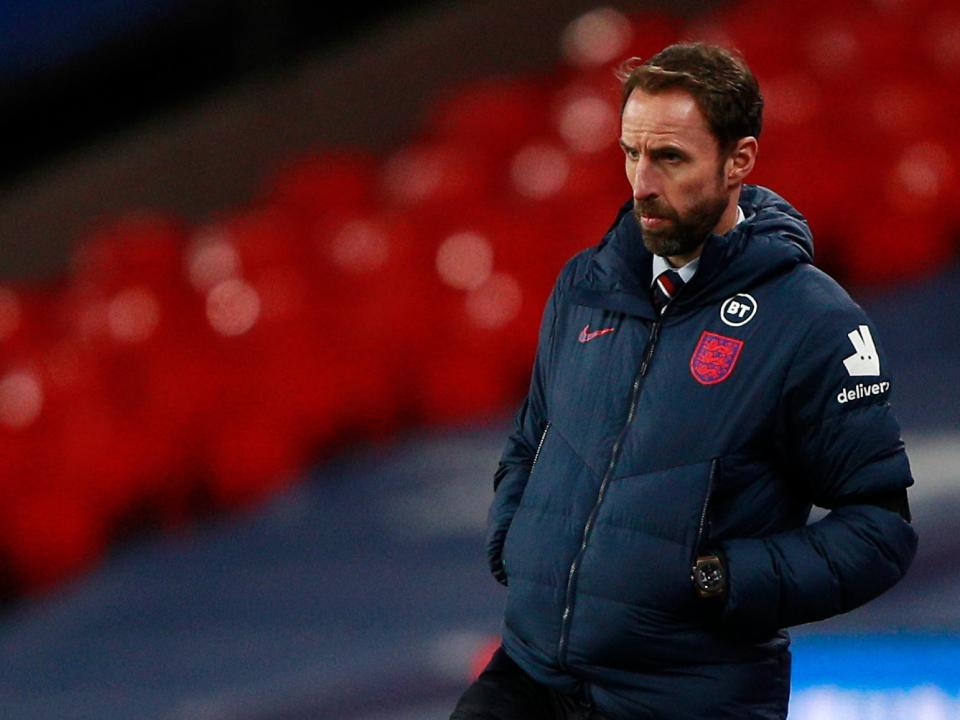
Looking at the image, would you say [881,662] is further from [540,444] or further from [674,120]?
[674,120]

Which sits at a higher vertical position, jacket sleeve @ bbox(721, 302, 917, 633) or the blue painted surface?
jacket sleeve @ bbox(721, 302, 917, 633)

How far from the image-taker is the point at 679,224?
1.68 m

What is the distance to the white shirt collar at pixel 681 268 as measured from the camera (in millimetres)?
1708

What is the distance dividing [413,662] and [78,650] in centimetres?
98

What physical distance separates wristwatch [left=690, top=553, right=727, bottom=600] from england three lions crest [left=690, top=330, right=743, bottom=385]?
180mm

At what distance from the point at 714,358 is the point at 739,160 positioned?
219 millimetres

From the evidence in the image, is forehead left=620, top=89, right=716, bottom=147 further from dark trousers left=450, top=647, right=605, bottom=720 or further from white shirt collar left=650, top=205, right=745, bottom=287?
dark trousers left=450, top=647, right=605, bottom=720

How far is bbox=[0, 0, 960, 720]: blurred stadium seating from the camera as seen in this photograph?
168 inches

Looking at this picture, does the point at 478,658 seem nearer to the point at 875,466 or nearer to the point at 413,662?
the point at 413,662

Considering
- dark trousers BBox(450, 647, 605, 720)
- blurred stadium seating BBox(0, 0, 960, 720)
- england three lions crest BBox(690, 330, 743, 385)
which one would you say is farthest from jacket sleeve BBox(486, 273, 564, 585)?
blurred stadium seating BBox(0, 0, 960, 720)

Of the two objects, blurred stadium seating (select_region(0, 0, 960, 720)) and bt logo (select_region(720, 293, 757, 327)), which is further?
blurred stadium seating (select_region(0, 0, 960, 720))

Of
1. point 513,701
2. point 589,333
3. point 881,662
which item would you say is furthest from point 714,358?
point 881,662

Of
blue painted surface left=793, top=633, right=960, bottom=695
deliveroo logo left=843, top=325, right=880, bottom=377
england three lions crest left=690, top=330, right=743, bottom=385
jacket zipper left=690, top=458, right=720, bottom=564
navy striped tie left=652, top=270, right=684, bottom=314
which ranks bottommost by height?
blue painted surface left=793, top=633, right=960, bottom=695

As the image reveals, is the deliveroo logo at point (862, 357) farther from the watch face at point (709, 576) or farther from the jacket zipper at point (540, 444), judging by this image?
the jacket zipper at point (540, 444)
